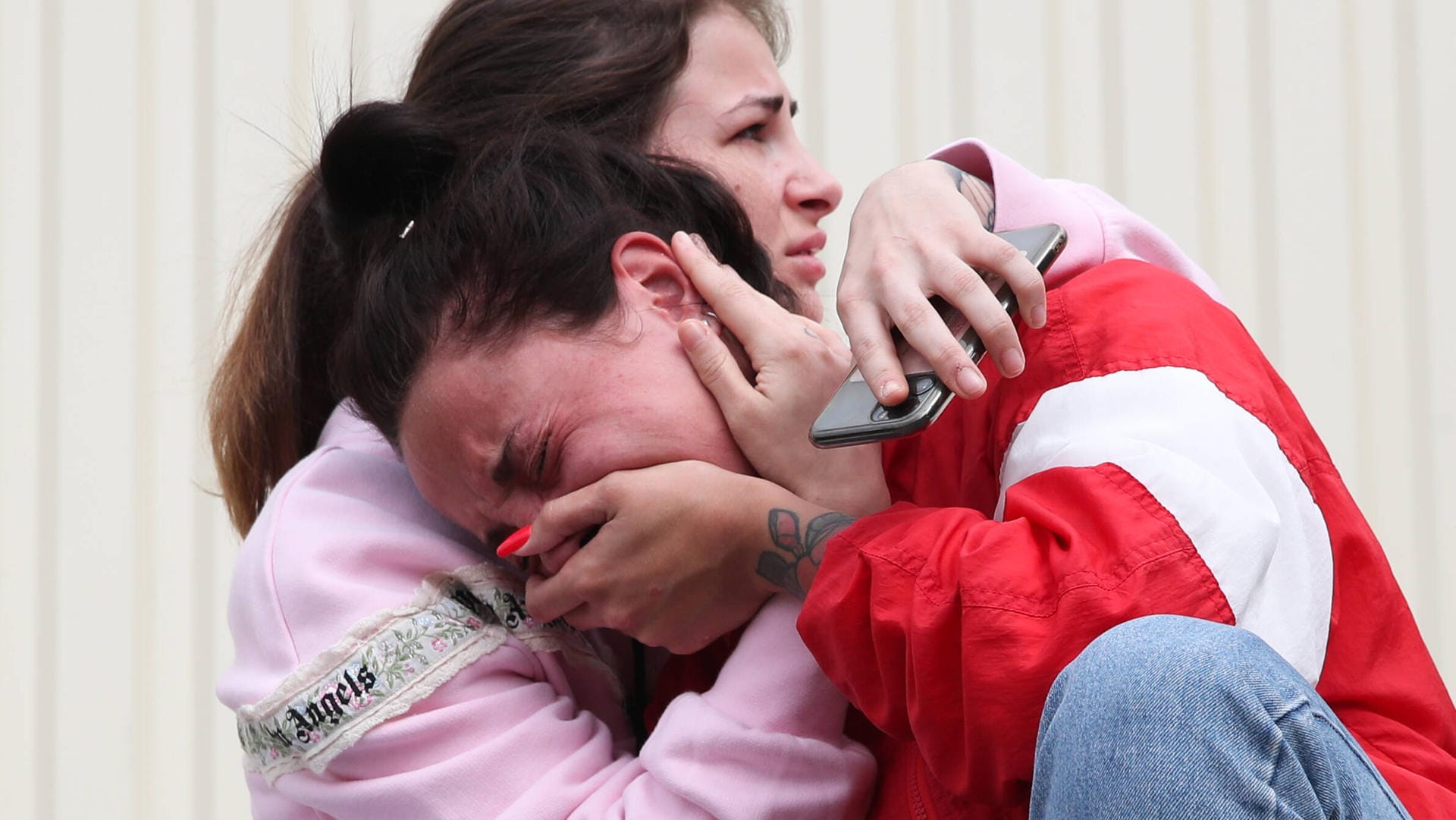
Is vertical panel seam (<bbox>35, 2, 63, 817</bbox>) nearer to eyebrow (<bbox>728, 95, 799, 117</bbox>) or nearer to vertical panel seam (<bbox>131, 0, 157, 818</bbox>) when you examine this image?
vertical panel seam (<bbox>131, 0, 157, 818</bbox>)

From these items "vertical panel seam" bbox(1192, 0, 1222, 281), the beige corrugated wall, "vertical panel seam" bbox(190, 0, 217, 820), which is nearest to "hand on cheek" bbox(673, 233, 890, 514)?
the beige corrugated wall

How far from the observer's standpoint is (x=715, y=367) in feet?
3.37

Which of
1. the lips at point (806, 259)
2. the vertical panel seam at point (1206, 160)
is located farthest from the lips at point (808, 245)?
the vertical panel seam at point (1206, 160)

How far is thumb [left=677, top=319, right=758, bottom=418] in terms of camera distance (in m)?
1.02

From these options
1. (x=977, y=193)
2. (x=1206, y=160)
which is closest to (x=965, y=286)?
(x=977, y=193)

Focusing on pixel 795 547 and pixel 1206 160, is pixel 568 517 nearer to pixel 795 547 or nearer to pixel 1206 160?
pixel 795 547

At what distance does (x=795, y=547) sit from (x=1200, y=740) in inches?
15.2

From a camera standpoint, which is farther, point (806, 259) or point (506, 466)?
point (806, 259)

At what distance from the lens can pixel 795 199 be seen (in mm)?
1313

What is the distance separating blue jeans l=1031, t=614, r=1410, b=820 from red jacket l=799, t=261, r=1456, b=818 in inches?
4.2

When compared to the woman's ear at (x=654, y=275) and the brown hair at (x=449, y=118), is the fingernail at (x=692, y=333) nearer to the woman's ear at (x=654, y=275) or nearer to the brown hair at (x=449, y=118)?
the woman's ear at (x=654, y=275)

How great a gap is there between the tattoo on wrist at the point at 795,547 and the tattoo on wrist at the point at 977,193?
11.6 inches

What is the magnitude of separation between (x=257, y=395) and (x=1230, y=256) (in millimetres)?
1398

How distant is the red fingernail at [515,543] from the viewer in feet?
3.43
